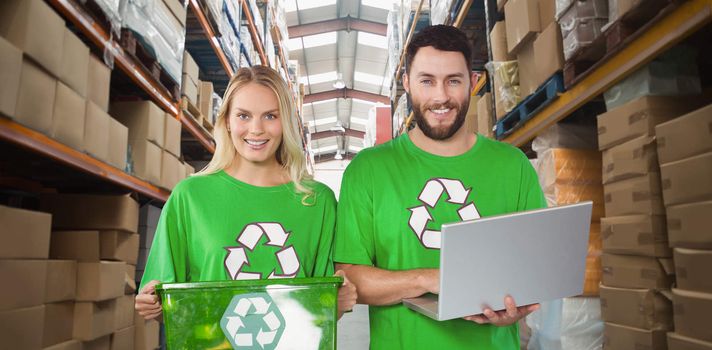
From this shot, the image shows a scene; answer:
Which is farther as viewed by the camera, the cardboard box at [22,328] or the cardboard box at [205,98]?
the cardboard box at [205,98]

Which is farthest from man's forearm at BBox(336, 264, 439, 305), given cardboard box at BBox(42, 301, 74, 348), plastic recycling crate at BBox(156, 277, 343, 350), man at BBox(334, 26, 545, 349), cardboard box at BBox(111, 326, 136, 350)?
cardboard box at BBox(111, 326, 136, 350)

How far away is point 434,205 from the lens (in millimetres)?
1505

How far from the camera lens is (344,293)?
1.30 m

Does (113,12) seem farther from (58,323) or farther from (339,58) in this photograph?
(339,58)

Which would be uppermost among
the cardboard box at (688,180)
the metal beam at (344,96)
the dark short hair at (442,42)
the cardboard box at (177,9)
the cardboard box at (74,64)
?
the metal beam at (344,96)

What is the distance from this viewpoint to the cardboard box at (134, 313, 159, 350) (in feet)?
11.0

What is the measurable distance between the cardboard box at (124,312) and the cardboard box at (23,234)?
0.88 meters

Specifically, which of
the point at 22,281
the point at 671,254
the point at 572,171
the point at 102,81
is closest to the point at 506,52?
the point at 572,171

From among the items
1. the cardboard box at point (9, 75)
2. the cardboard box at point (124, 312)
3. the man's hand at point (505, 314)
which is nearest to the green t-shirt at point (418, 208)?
the man's hand at point (505, 314)

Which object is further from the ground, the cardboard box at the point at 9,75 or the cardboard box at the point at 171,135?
the cardboard box at the point at 171,135

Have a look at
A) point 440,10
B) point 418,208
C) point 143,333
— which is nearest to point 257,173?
point 418,208

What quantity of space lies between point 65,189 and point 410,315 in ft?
10.1

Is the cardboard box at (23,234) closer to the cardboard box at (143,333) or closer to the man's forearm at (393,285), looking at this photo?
the cardboard box at (143,333)

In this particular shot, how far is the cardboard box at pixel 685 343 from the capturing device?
1.73 m
